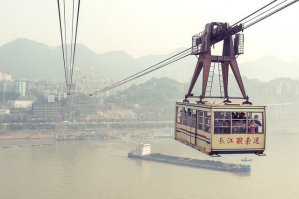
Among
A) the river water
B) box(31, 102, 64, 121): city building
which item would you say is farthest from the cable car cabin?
box(31, 102, 64, 121): city building

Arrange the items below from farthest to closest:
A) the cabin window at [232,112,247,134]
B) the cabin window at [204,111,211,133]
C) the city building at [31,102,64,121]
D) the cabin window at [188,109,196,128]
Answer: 1. the city building at [31,102,64,121]
2. the cabin window at [188,109,196,128]
3. the cabin window at [232,112,247,134]
4. the cabin window at [204,111,211,133]

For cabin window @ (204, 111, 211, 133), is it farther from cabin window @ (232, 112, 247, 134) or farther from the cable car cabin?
cabin window @ (232, 112, 247, 134)

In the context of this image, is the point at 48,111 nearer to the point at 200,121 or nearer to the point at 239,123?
the point at 200,121

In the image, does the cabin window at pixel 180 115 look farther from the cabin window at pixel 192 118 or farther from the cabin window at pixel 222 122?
the cabin window at pixel 222 122

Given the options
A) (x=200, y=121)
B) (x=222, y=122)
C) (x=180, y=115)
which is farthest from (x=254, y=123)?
(x=180, y=115)

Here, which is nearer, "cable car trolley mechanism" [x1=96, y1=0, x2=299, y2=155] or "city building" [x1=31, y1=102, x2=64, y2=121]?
"cable car trolley mechanism" [x1=96, y1=0, x2=299, y2=155]

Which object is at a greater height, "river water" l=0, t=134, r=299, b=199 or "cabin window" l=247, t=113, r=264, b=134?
"cabin window" l=247, t=113, r=264, b=134

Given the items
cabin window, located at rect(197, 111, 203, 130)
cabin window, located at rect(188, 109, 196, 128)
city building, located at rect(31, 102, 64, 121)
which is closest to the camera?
cabin window, located at rect(197, 111, 203, 130)

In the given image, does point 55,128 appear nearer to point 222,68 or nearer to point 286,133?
point 286,133
